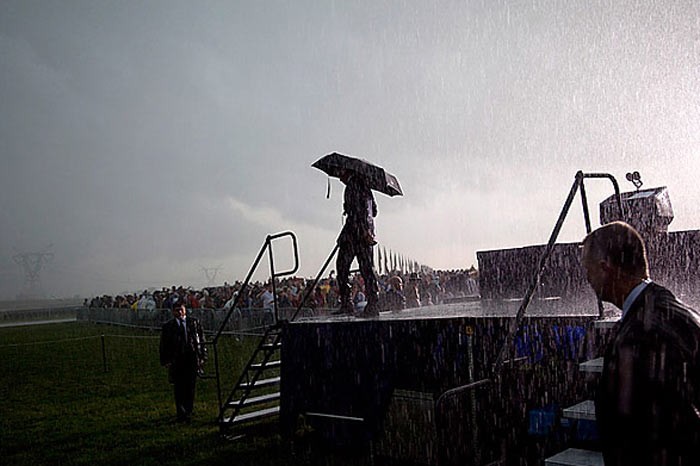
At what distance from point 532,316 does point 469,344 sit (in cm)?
74

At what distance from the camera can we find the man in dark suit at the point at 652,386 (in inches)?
98.5

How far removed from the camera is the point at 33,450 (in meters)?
9.01

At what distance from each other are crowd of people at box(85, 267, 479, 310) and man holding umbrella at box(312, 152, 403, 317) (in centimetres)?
181

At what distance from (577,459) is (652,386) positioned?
7.31 feet

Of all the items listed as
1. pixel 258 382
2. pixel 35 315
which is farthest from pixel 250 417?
pixel 35 315

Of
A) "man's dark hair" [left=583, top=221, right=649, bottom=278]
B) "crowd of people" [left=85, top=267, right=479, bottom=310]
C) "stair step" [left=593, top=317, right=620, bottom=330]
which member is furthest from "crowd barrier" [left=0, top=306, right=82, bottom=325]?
"man's dark hair" [left=583, top=221, right=649, bottom=278]

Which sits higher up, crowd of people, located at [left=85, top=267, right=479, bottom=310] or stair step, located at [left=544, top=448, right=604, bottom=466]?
crowd of people, located at [left=85, top=267, right=479, bottom=310]

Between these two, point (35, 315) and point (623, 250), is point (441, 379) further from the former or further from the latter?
point (35, 315)

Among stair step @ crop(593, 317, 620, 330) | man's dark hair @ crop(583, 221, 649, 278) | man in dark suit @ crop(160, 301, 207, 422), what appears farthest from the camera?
man in dark suit @ crop(160, 301, 207, 422)

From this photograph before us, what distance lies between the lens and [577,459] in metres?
4.46

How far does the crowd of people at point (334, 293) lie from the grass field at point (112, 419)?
200 cm

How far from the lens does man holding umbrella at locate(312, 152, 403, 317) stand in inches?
342

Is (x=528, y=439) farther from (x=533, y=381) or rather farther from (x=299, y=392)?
(x=299, y=392)

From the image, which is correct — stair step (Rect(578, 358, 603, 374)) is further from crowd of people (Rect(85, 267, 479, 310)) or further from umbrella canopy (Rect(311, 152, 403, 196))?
crowd of people (Rect(85, 267, 479, 310))
